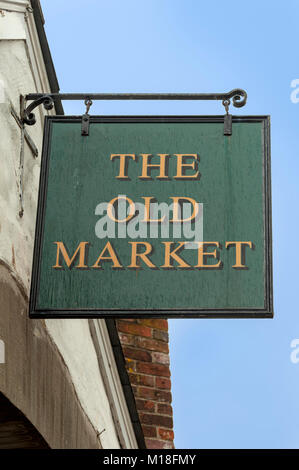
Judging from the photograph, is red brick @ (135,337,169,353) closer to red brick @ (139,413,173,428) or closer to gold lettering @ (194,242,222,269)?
red brick @ (139,413,173,428)

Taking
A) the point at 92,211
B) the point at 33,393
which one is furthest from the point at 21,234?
the point at 33,393

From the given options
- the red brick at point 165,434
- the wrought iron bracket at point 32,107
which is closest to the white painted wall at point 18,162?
the wrought iron bracket at point 32,107

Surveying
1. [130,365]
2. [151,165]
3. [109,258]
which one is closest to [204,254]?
[109,258]

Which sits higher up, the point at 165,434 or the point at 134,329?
the point at 134,329

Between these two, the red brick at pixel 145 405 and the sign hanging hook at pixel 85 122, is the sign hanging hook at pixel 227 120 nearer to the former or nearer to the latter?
the sign hanging hook at pixel 85 122

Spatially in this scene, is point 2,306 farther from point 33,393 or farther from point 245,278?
point 245,278

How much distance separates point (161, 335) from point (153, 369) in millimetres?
302

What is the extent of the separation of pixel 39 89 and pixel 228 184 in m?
1.09

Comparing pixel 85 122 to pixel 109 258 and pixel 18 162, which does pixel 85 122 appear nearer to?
pixel 18 162

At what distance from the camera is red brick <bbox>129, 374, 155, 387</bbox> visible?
728 centimetres

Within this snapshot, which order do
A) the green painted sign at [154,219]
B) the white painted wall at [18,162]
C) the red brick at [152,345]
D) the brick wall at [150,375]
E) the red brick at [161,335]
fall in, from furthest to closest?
the red brick at [161,335]
the red brick at [152,345]
the brick wall at [150,375]
the white painted wall at [18,162]
the green painted sign at [154,219]

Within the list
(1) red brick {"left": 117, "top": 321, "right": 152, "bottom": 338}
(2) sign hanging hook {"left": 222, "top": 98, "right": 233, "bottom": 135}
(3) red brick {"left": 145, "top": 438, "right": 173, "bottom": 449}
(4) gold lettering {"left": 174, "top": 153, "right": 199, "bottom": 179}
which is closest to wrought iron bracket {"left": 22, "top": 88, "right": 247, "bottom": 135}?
(2) sign hanging hook {"left": 222, "top": 98, "right": 233, "bottom": 135}

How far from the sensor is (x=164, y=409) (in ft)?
24.1

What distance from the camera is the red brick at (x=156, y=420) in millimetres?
7211
